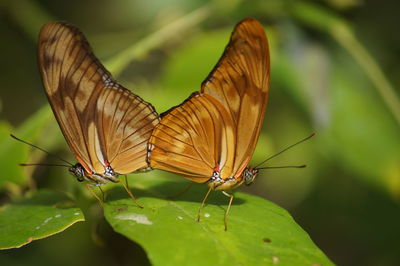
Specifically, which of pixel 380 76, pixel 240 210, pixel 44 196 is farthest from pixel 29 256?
pixel 380 76

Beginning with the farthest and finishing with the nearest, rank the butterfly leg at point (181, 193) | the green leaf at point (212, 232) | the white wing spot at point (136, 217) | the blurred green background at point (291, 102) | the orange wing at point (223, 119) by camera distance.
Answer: the blurred green background at point (291, 102) → the orange wing at point (223, 119) → the butterfly leg at point (181, 193) → the white wing spot at point (136, 217) → the green leaf at point (212, 232)

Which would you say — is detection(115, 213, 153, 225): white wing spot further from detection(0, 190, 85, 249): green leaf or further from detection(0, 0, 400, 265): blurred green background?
detection(0, 0, 400, 265): blurred green background

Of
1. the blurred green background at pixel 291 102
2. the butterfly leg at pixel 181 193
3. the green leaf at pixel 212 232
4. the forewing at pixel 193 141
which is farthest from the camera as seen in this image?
the blurred green background at pixel 291 102

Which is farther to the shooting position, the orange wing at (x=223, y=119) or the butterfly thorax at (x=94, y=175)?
the butterfly thorax at (x=94, y=175)

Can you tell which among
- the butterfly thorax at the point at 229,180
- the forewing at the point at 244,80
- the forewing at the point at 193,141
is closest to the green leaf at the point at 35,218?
the forewing at the point at 193,141

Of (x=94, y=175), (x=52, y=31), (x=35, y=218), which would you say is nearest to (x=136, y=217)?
(x=35, y=218)

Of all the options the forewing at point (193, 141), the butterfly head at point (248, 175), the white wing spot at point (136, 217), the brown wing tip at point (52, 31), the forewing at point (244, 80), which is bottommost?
the butterfly head at point (248, 175)

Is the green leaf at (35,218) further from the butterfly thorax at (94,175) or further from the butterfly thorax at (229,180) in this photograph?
the butterfly thorax at (229,180)

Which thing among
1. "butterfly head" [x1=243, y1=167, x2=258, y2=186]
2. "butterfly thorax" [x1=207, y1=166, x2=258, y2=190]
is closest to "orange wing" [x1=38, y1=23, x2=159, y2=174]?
"butterfly thorax" [x1=207, y1=166, x2=258, y2=190]
